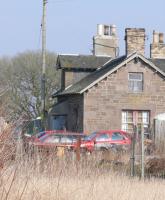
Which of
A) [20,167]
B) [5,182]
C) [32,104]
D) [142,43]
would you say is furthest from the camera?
[32,104]

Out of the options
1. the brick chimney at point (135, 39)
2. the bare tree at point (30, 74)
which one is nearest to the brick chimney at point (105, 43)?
the brick chimney at point (135, 39)

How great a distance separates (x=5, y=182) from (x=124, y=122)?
30811 mm

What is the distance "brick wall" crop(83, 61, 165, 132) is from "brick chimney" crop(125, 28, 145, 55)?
2537mm

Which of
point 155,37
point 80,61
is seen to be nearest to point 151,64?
point 80,61

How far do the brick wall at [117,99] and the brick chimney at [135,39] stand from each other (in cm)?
254

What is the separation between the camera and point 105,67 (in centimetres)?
4328

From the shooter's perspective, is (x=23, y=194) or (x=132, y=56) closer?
(x=23, y=194)

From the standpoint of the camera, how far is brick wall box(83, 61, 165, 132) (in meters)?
39.8

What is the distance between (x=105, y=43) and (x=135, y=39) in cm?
624

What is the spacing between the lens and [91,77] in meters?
42.7

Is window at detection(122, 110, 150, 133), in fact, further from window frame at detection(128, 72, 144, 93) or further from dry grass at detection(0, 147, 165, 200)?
dry grass at detection(0, 147, 165, 200)

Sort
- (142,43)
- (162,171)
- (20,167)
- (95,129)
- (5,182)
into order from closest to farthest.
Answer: (5,182)
(20,167)
(162,171)
(95,129)
(142,43)

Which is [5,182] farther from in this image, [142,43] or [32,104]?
[32,104]

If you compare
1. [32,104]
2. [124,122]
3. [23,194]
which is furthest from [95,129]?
[23,194]
